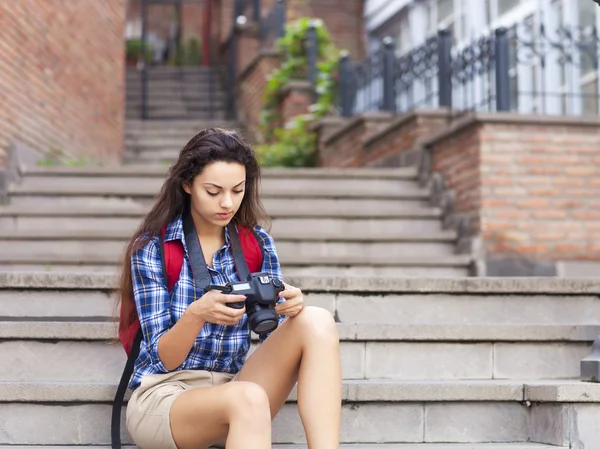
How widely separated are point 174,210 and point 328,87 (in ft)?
26.7

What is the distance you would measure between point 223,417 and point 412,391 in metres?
0.95

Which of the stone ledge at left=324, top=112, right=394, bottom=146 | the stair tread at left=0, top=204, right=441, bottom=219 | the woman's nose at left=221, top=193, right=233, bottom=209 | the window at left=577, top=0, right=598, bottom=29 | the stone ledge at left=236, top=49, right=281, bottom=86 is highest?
the stone ledge at left=236, top=49, right=281, bottom=86

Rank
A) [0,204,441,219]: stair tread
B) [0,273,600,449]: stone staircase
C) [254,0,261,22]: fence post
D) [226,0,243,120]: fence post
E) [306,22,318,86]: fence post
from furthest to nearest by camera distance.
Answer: [254,0,261,22]: fence post
[226,0,243,120]: fence post
[306,22,318,86]: fence post
[0,204,441,219]: stair tread
[0,273,600,449]: stone staircase

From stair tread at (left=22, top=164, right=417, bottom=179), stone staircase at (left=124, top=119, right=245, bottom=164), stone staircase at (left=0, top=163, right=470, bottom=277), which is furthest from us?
stone staircase at (left=124, top=119, right=245, bottom=164)

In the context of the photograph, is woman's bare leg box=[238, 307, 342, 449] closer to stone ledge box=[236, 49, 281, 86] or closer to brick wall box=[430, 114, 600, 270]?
brick wall box=[430, 114, 600, 270]

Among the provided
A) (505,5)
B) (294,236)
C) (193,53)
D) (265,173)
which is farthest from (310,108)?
(193,53)

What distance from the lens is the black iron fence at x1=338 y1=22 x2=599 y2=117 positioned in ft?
24.9

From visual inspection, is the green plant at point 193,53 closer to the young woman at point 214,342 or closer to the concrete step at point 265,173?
the concrete step at point 265,173

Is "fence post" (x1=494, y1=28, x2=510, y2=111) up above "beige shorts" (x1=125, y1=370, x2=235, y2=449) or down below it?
above

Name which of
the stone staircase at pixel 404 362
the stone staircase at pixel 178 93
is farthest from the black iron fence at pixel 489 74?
the stone staircase at pixel 178 93

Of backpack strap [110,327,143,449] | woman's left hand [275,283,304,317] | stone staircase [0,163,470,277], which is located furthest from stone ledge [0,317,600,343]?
stone staircase [0,163,470,277]

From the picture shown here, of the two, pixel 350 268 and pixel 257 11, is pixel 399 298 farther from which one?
pixel 257 11

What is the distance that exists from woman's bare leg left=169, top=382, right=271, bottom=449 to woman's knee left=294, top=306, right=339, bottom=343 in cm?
29

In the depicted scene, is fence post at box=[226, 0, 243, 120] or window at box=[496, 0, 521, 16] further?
fence post at box=[226, 0, 243, 120]
